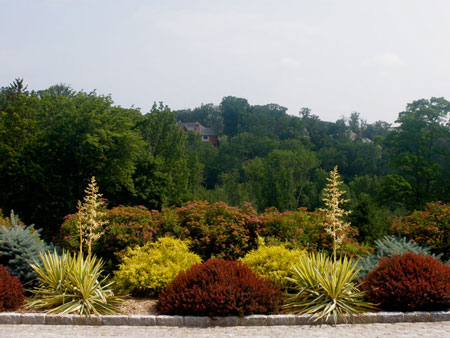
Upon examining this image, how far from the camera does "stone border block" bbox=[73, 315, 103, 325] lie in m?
6.73

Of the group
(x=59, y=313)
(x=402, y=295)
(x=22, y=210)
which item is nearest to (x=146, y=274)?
(x=59, y=313)

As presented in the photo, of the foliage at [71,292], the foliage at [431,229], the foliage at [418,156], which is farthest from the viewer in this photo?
the foliage at [418,156]

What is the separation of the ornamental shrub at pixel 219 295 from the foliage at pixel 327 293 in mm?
464

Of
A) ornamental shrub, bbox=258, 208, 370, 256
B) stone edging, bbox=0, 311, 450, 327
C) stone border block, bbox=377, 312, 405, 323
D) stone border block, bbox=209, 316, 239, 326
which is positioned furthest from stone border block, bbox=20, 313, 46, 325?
stone border block, bbox=377, 312, 405, 323

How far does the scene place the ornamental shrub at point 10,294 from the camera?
7.06 metres

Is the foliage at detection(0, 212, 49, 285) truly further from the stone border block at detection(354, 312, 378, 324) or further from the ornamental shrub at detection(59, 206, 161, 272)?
the stone border block at detection(354, 312, 378, 324)

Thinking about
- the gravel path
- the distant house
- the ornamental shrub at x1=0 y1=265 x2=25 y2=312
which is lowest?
the gravel path

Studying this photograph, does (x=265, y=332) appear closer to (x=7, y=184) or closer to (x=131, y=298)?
(x=131, y=298)

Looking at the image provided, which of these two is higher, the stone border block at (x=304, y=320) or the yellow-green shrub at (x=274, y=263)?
the yellow-green shrub at (x=274, y=263)

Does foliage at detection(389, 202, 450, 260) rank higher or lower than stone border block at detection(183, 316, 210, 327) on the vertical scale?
higher

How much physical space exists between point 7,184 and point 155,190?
8650 millimetres

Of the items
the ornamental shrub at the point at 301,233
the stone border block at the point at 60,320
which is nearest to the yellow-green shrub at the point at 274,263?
the ornamental shrub at the point at 301,233

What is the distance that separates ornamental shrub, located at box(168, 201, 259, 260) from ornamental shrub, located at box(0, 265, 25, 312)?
3856 mm

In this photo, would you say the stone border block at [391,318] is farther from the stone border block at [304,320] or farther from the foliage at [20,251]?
the foliage at [20,251]
